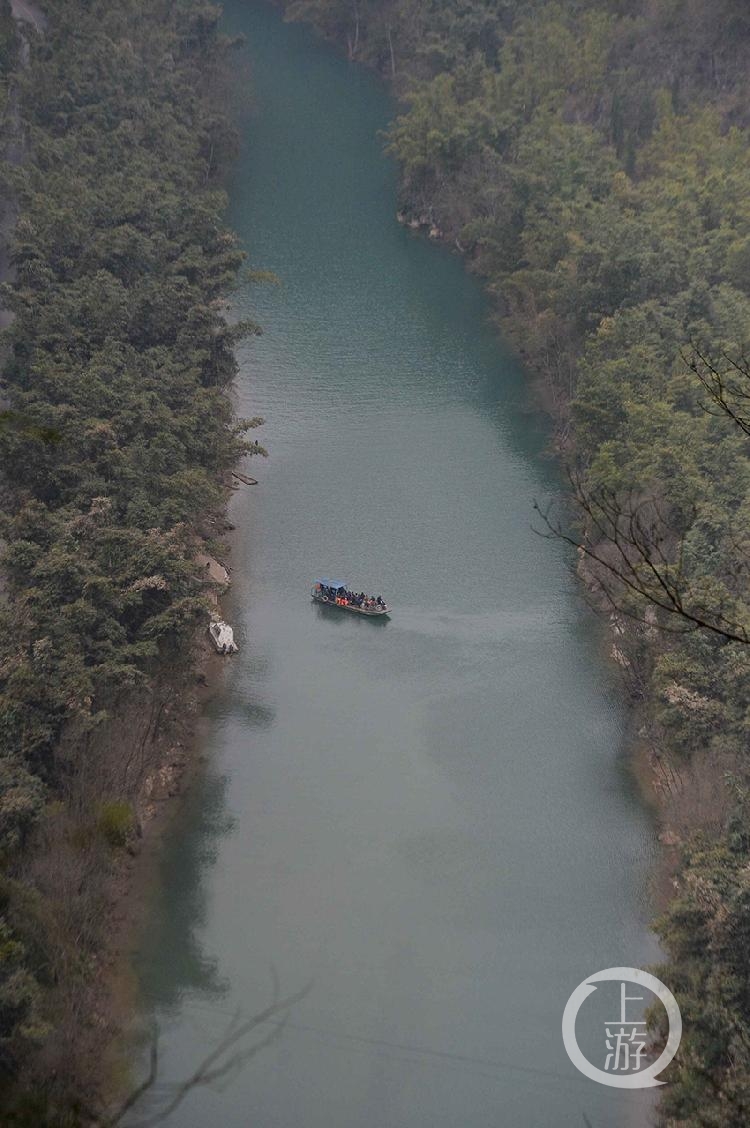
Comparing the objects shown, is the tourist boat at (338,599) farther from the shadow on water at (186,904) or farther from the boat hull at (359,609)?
the shadow on water at (186,904)

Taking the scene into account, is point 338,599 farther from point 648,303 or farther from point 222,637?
point 648,303

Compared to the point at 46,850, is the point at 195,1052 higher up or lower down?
lower down

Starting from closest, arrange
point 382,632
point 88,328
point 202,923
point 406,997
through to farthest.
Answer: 1. point 406,997
2. point 202,923
3. point 382,632
4. point 88,328

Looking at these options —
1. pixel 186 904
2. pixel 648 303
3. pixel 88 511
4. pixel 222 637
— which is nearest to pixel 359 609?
pixel 222 637

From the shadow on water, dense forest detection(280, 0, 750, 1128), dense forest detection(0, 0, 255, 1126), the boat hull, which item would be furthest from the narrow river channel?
dense forest detection(0, 0, 255, 1126)

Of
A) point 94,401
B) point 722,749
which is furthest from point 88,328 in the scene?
point 722,749

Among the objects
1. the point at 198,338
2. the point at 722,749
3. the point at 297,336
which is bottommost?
the point at 297,336

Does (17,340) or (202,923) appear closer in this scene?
(202,923)

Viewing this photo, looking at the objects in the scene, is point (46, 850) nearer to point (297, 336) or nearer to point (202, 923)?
point (202, 923)
